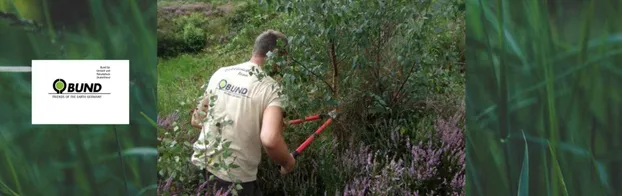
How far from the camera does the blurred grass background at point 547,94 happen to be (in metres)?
2.59

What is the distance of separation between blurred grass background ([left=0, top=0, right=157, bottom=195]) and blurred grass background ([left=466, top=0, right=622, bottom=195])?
1.34 m

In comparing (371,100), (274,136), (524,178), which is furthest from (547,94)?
(371,100)

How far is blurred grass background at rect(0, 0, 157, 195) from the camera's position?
2689 millimetres

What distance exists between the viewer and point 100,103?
2.74 metres

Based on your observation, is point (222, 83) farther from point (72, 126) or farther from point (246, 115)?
point (72, 126)

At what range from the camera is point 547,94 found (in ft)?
8.69

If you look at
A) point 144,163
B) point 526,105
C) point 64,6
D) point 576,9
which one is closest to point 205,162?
point 144,163

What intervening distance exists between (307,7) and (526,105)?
67.9 inches

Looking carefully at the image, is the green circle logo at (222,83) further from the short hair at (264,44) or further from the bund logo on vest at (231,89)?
the short hair at (264,44)

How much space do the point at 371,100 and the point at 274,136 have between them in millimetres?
1408

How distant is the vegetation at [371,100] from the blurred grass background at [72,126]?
650mm

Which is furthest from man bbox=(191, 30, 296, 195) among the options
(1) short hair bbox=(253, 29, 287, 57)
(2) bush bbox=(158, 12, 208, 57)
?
(2) bush bbox=(158, 12, 208, 57)

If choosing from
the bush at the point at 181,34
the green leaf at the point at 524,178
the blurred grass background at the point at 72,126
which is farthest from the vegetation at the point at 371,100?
the bush at the point at 181,34

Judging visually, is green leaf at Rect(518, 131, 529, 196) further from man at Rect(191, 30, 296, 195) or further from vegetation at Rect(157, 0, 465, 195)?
man at Rect(191, 30, 296, 195)
